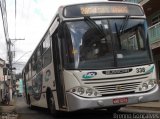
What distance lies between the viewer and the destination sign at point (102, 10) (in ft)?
38.6

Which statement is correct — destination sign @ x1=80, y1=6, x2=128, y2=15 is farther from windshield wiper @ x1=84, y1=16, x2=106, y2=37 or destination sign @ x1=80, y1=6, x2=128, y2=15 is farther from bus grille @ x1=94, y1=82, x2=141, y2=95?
bus grille @ x1=94, y1=82, x2=141, y2=95

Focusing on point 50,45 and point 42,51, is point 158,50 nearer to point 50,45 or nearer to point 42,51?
point 42,51

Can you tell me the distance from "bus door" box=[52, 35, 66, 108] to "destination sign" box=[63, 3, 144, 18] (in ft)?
4.23

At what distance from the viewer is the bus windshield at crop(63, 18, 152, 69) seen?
36.7 ft

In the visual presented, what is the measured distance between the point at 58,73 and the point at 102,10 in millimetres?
2484

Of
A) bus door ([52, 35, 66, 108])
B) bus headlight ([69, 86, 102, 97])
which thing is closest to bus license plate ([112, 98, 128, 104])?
bus headlight ([69, 86, 102, 97])

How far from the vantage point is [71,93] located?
36.7 feet

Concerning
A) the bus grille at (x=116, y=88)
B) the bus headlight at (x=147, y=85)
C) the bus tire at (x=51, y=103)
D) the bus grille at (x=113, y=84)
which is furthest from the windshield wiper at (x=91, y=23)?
the bus tire at (x=51, y=103)

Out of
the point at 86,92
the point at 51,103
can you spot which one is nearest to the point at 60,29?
the point at 86,92

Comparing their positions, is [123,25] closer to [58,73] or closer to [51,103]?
[58,73]

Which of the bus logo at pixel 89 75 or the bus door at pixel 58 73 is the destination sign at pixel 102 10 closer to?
the bus door at pixel 58 73

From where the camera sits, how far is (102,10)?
11.9 metres

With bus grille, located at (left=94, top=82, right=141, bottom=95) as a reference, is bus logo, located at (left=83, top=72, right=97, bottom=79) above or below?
above

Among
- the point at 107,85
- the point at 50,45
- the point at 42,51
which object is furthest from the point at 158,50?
the point at 107,85
